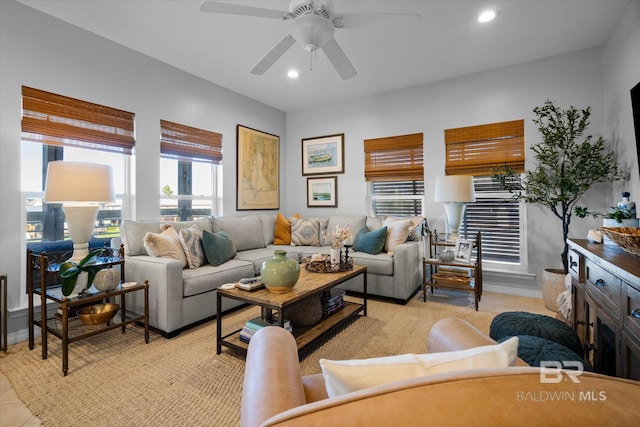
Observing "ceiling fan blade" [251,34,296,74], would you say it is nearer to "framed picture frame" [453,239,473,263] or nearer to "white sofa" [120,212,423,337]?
"white sofa" [120,212,423,337]

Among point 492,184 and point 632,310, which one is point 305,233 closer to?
point 492,184

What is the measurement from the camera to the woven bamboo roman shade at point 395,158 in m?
4.21

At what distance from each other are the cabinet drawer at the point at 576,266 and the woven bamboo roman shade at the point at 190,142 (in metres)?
3.92

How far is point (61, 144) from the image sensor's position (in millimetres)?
2750

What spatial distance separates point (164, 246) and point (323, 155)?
2922 millimetres

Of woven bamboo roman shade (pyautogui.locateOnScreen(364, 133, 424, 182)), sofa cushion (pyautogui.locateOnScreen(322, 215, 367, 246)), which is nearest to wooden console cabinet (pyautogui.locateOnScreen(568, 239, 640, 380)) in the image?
woven bamboo roman shade (pyautogui.locateOnScreen(364, 133, 424, 182))

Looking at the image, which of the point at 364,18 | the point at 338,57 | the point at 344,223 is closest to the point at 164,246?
the point at 338,57

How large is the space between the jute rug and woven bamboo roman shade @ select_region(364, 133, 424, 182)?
2108 mm

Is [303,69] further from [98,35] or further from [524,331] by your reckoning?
[524,331]

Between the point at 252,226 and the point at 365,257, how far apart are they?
1637 mm

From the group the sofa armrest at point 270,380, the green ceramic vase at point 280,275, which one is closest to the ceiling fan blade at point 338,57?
the green ceramic vase at point 280,275

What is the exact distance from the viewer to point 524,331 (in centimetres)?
171

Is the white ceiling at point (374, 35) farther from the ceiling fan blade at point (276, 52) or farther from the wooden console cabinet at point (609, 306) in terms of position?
the wooden console cabinet at point (609, 306)

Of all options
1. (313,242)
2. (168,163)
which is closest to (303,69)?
(168,163)
